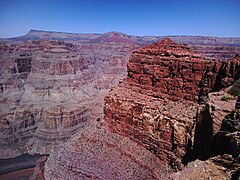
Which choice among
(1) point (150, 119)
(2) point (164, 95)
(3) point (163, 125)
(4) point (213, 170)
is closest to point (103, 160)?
(1) point (150, 119)

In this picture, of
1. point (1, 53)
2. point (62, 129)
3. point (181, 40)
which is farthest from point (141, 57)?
point (181, 40)

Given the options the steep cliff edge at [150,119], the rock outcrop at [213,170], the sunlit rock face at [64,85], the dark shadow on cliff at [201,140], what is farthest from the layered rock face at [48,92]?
the rock outcrop at [213,170]

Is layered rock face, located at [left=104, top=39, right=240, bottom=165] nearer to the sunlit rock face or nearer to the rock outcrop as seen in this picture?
the sunlit rock face

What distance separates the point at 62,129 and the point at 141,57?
31127 mm

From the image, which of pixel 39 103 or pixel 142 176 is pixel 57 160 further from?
pixel 39 103

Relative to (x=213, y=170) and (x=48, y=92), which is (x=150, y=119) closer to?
(x=213, y=170)

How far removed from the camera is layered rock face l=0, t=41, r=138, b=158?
158 feet

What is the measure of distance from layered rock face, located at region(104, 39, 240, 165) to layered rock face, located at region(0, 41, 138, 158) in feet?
91.1

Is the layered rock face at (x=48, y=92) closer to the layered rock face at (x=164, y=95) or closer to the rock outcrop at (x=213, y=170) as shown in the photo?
the layered rock face at (x=164, y=95)

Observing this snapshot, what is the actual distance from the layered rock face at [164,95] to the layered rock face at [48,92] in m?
27.8

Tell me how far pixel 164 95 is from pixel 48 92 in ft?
154

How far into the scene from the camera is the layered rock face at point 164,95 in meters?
18.0

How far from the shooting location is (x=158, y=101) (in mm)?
21000

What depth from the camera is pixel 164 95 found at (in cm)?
2109
